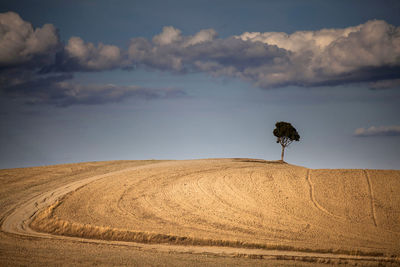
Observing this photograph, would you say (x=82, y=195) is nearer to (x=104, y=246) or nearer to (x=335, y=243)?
(x=104, y=246)

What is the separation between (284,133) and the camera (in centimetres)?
6044

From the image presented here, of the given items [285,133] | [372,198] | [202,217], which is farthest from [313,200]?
[285,133]

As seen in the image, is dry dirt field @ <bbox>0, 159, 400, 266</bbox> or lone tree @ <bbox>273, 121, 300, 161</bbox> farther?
lone tree @ <bbox>273, 121, 300, 161</bbox>

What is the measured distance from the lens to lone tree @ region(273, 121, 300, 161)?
6019 centimetres

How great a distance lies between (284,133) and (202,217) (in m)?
37.7

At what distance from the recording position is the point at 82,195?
29.9 m

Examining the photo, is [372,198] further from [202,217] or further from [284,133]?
[284,133]

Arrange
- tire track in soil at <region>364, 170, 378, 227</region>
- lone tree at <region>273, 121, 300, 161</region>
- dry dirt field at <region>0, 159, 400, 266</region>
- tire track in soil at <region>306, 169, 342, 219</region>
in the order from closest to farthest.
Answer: dry dirt field at <region>0, 159, 400, 266</region> < tire track in soil at <region>364, 170, 378, 227</region> < tire track in soil at <region>306, 169, 342, 219</region> < lone tree at <region>273, 121, 300, 161</region>

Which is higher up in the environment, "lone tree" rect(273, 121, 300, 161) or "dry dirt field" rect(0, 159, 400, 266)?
"lone tree" rect(273, 121, 300, 161)

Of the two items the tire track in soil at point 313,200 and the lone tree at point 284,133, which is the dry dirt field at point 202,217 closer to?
the tire track in soil at point 313,200

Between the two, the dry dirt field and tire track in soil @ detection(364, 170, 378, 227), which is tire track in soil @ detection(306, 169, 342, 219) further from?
tire track in soil @ detection(364, 170, 378, 227)

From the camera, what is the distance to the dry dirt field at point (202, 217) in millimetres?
18844

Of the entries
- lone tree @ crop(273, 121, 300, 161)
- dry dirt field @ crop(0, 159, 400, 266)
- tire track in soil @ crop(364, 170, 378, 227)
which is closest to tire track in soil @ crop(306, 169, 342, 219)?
dry dirt field @ crop(0, 159, 400, 266)

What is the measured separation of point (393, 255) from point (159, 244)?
11.8 m
